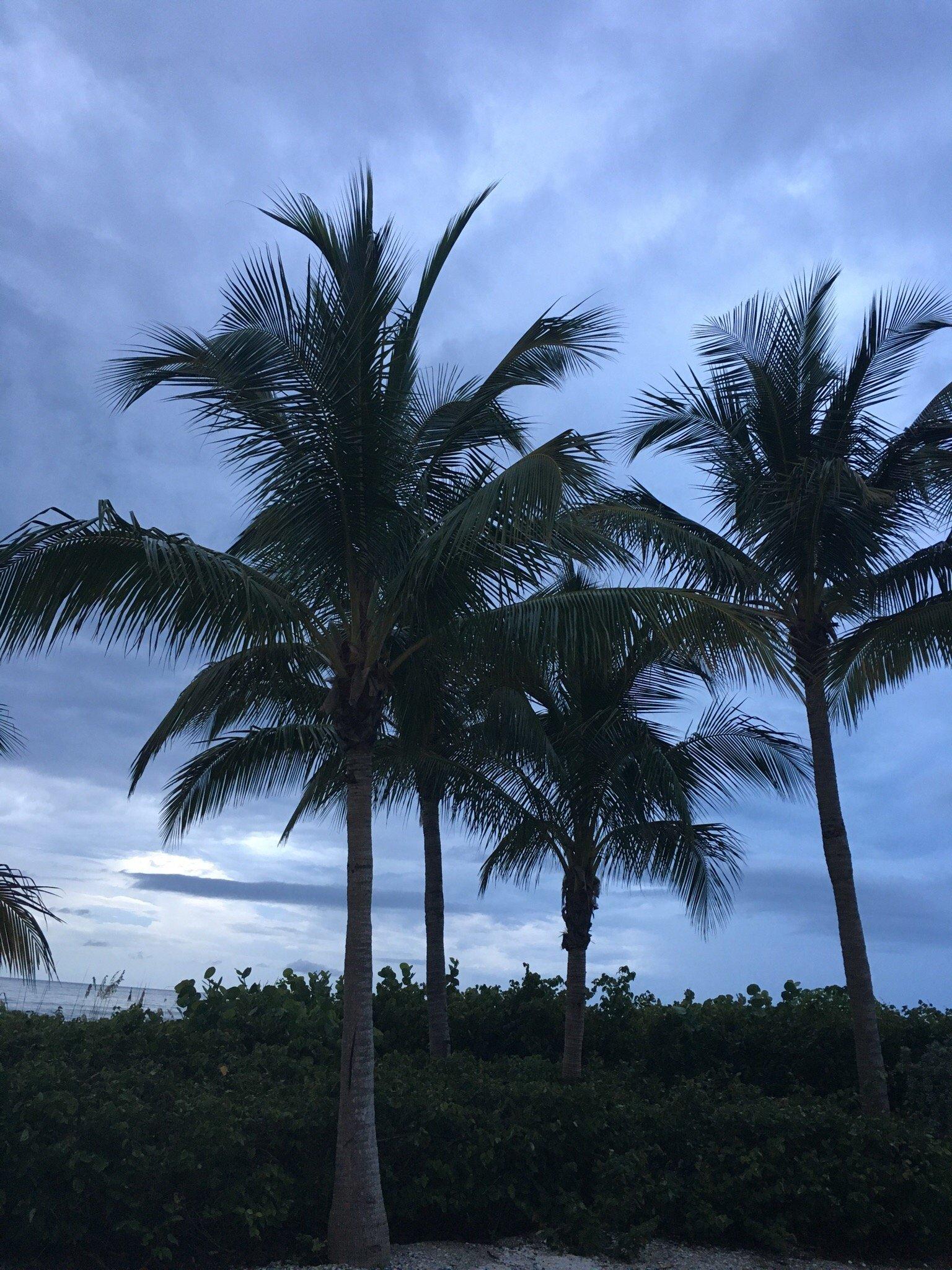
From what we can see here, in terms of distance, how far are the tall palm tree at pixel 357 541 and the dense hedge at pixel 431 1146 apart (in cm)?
81

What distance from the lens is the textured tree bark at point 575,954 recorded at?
1214 cm

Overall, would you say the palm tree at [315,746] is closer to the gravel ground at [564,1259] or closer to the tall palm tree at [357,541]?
the tall palm tree at [357,541]

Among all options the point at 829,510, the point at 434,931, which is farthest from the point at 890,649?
the point at 434,931

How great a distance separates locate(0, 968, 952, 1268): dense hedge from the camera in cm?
724

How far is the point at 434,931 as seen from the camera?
12.8 m

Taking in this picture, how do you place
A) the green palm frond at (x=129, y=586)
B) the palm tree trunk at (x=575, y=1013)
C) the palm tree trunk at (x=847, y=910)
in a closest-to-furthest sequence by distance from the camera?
the green palm frond at (x=129, y=586)
the palm tree trunk at (x=847, y=910)
the palm tree trunk at (x=575, y=1013)

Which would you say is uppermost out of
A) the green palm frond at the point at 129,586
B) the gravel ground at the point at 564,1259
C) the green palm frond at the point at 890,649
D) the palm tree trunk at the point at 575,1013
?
the green palm frond at the point at 890,649

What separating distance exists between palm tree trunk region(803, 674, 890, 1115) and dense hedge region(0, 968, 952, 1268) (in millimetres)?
461

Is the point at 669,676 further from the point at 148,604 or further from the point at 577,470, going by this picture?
the point at 148,604

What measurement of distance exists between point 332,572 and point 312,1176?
471 cm

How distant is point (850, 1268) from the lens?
28.8ft

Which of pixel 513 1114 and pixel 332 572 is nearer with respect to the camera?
pixel 332 572

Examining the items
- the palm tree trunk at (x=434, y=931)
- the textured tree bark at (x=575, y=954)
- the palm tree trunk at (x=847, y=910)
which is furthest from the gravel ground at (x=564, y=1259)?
the palm tree trunk at (x=434, y=931)

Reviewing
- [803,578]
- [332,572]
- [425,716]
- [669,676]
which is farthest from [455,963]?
[332,572]
